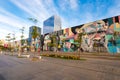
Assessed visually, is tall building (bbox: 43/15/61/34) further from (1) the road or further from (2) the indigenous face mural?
(1) the road

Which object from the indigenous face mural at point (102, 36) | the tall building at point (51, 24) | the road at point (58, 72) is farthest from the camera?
the tall building at point (51, 24)

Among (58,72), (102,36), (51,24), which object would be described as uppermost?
(51,24)

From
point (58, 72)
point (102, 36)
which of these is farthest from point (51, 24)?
point (58, 72)

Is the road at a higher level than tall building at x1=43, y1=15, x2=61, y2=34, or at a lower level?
lower

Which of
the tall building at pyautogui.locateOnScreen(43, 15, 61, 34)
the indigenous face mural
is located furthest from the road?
the tall building at pyautogui.locateOnScreen(43, 15, 61, 34)

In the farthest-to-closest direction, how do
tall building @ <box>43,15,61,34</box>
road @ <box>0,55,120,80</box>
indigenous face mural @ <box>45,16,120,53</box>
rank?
1. tall building @ <box>43,15,61,34</box>
2. indigenous face mural @ <box>45,16,120,53</box>
3. road @ <box>0,55,120,80</box>

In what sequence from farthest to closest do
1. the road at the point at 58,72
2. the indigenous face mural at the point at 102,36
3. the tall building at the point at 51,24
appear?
the tall building at the point at 51,24, the indigenous face mural at the point at 102,36, the road at the point at 58,72

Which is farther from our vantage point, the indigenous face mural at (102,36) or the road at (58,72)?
the indigenous face mural at (102,36)

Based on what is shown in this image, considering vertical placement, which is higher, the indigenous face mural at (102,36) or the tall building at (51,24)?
the tall building at (51,24)

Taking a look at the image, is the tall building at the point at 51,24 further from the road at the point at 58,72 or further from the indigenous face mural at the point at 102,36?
the road at the point at 58,72

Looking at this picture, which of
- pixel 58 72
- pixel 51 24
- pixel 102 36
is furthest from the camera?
pixel 51 24

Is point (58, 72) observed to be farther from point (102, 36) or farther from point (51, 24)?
point (51, 24)

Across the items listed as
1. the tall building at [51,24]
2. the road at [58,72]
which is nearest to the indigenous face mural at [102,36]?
the road at [58,72]

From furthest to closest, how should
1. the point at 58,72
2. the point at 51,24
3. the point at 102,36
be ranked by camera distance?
the point at 51,24, the point at 102,36, the point at 58,72
